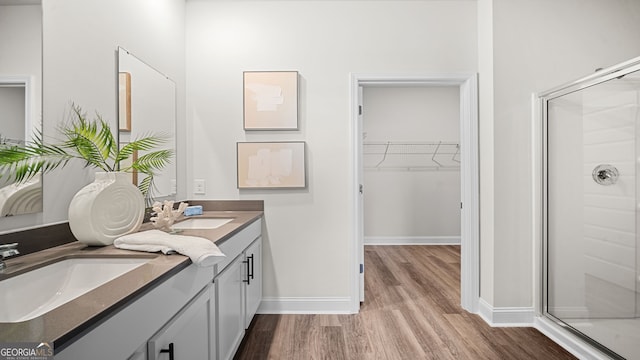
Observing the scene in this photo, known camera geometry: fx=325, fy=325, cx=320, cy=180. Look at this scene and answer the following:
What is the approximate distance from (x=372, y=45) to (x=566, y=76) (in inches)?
57.9

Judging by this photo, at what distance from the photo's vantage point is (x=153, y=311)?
1.00 meters

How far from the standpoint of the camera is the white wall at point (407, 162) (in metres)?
5.15

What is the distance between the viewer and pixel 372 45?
2674 mm

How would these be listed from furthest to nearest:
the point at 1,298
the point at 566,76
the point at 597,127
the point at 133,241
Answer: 1. the point at 566,76
2. the point at 597,127
3. the point at 133,241
4. the point at 1,298

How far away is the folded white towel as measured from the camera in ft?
4.08

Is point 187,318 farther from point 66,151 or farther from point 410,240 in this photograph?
point 410,240

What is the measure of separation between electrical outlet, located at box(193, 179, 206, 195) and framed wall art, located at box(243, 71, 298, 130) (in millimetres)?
590

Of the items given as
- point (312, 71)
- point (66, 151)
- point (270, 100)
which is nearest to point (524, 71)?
point (312, 71)

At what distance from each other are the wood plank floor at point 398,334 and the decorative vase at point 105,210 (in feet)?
3.62

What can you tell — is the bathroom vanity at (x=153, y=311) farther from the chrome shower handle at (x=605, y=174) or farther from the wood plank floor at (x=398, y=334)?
the chrome shower handle at (x=605, y=174)

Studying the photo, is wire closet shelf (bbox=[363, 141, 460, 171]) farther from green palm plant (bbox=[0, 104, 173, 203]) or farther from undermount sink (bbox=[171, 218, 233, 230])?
green palm plant (bbox=[0, 104, 173, 203])

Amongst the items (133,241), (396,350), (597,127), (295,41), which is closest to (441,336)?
(396,350)

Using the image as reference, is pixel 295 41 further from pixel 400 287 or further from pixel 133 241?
pixel 400 287

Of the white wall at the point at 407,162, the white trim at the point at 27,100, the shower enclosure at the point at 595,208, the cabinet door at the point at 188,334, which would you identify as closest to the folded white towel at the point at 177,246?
the cabinet door at the point at 188,334
